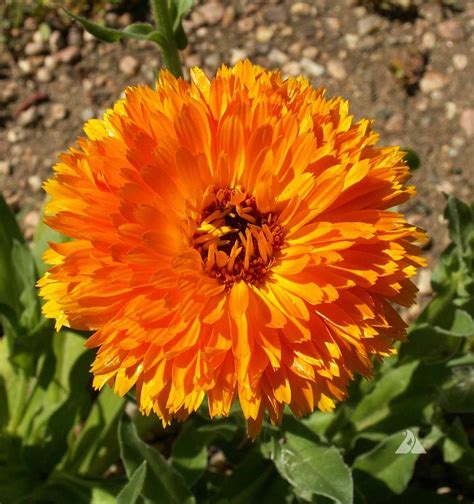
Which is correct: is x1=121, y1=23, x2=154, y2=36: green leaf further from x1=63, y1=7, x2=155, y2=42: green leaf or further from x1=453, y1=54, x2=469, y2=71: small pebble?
x1=453, y1=54, x2=469, y2=71: small pebble

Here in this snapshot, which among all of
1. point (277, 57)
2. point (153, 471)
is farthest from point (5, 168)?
point (153, 471)

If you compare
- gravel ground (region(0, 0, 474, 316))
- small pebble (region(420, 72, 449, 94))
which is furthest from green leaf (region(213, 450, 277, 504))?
small pebble (region(420, 72, 449, 94))

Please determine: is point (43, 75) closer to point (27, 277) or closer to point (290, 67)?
point (290, 67)

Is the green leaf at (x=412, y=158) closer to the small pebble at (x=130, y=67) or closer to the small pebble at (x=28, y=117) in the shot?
the small pebble at (x=130, y=67)

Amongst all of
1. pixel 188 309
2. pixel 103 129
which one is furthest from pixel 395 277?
pixel 103 129

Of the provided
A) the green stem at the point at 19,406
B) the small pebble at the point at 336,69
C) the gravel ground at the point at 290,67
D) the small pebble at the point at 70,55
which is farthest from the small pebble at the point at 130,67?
the green stem at the point at 19,406

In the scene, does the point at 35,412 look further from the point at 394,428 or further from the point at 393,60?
the point at 393,60
